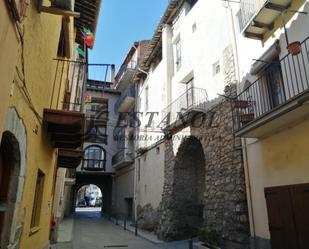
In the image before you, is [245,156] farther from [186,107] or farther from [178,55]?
[178,55]

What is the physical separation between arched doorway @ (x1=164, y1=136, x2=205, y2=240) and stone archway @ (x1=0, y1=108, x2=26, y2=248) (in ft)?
A: 27.5

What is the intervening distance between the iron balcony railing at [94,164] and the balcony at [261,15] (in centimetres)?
2075

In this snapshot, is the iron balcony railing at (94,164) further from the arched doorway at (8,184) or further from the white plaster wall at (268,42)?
the arched doorway at (8,184)

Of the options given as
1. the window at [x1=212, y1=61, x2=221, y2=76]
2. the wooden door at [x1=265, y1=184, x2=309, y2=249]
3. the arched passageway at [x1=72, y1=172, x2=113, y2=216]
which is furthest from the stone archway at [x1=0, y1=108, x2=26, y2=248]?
the arched passageway at [x1=72, y1=172, x2=113, y2=216]

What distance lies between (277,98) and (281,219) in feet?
9.56

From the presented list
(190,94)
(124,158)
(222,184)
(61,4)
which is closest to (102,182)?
(124,158)

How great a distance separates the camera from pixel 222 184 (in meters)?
8.88

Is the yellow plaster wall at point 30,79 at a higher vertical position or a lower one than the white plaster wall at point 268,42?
lower

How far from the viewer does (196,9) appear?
1243 cm

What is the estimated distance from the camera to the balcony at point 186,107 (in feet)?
35.3

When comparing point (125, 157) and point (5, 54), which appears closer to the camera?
point (5, 54)

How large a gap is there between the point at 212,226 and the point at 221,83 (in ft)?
15.7

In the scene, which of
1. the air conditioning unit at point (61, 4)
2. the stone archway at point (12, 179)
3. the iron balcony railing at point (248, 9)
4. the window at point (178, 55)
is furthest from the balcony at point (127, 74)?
the stone archway at point (12, 179)

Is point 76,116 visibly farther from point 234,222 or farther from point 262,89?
point 234,222
